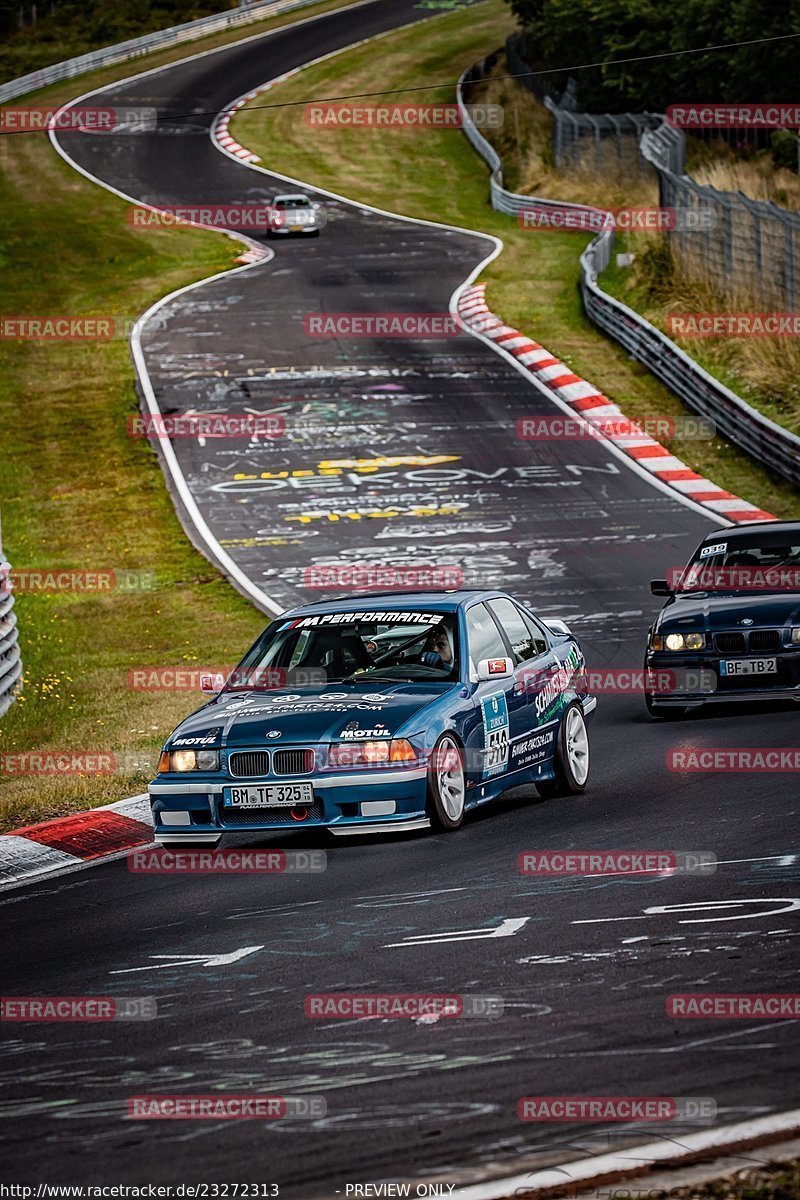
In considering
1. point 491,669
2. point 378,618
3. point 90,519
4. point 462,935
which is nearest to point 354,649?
point 378,618

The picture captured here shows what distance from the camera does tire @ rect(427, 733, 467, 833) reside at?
9945 mm

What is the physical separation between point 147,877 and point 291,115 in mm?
56724

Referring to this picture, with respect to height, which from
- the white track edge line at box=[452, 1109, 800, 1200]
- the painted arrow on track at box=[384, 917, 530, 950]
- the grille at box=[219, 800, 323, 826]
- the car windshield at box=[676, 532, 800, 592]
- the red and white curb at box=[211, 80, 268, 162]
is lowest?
the car windshield at box=[676, 532, 800, 592]

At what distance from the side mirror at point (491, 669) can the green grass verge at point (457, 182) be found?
13.7 metres

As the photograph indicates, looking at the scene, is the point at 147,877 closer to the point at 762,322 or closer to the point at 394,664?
the point at 394,664

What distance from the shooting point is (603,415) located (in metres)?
29.4

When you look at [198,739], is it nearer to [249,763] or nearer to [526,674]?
[249,763]

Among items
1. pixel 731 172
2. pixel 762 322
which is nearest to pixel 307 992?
pixel 762 322

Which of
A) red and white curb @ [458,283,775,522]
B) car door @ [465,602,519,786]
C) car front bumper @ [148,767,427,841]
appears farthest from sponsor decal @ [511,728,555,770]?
red and white curb @ [458,283,775,522]

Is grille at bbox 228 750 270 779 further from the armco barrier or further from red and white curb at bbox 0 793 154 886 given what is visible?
the armco barrier

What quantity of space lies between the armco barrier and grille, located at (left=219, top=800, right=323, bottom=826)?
16.1 m

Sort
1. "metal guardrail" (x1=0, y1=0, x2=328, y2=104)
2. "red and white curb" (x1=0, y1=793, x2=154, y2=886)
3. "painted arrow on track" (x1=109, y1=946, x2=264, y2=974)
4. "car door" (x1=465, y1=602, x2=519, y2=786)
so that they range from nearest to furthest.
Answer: "painted arrow on track" (x1=109, y1=946, x2=264, y2=974)
"red and white curb" (x1=0, y1=793, x2=154, y2=886)
"car door" (x1=465, y1=602, x2=519, y2=786)
"metal guardrail" (x1=0, y1=0, x2=328, y2=104)

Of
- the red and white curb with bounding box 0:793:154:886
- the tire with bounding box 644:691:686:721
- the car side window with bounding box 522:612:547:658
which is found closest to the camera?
the red and white curb with bounding box 0:793:154:886

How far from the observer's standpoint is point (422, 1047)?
6.09 meters
